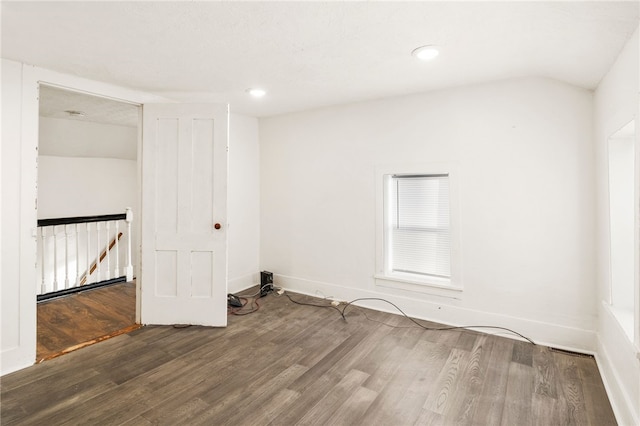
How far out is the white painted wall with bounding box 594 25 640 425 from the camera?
5.84 feet

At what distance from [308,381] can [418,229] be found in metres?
2.04

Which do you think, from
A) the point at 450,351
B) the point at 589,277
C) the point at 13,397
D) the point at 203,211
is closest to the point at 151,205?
the point at 203,211

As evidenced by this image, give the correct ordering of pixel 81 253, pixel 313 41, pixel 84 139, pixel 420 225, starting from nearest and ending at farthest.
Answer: pixel 313 41 < pixel 420 225 < pixel 84 139 < pixel 81 253

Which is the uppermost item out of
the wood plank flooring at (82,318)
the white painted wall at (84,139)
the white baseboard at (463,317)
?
the white painted wall at (84,139)

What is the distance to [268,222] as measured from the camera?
4.72 m

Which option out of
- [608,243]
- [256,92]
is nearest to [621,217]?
[608,243]

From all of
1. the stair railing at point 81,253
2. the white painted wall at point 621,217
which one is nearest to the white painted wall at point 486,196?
the white painted wall at point 621,217

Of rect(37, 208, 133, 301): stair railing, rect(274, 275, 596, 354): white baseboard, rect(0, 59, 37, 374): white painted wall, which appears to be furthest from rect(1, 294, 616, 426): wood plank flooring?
rect(37, 208, 133, 301): stair railing

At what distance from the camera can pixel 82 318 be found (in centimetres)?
352

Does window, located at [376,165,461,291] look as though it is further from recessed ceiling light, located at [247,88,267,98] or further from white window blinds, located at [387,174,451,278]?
recessed ceiling light, located at [247,88,267,98]

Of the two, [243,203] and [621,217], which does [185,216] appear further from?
[621,217]

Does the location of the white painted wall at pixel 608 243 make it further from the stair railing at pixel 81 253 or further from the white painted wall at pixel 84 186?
the white painted wall at pixel 84 186

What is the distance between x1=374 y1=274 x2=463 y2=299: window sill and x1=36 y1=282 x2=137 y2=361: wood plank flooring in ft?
8.91

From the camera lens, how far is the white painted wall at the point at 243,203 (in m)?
4.40
